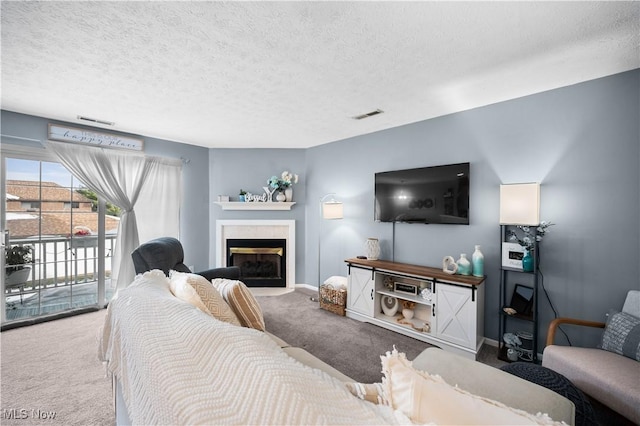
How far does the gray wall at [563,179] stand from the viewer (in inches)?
85.1

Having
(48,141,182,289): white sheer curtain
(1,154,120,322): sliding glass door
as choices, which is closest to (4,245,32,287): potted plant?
(1,154,120,322): sliding glass door

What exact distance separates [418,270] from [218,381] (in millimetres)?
2598

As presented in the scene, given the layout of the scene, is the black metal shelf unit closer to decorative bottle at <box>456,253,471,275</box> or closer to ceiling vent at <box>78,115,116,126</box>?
decorative bottle at <box>456,253,471,275</box>

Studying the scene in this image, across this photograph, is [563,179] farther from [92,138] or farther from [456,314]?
[92,138]

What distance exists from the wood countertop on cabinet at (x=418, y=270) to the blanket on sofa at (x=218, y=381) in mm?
2177

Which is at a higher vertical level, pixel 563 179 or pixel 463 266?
pixel 563 179

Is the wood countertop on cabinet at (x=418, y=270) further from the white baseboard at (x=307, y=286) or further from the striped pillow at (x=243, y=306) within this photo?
the striped pillow at (x=243, y=306)

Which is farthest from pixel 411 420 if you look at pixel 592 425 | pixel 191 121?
pixel 191 121

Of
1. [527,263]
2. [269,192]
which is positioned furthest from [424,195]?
[269,192]

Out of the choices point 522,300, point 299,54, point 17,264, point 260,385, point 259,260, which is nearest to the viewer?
point 260,385

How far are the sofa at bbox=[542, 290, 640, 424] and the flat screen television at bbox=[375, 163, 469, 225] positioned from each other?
4.30 ft

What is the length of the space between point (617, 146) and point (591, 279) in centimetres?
111

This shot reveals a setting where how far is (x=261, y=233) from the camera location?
15.5ft

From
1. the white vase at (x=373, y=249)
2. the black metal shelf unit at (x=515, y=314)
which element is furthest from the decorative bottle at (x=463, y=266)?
the white vase at (x=373, y=249)
